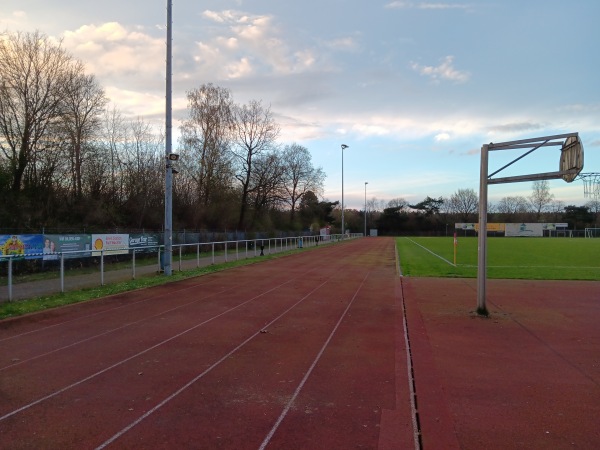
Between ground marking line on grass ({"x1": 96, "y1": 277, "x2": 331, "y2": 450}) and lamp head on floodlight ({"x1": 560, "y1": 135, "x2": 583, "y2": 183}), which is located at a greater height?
lamp head on floodlight ({"x1": 560, "y1": 135, "x2": 583, "y2": 183})

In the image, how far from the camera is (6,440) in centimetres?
382

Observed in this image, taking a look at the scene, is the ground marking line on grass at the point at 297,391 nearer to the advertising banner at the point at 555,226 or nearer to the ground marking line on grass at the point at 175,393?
the ground marking line on grass at the point at 175,393

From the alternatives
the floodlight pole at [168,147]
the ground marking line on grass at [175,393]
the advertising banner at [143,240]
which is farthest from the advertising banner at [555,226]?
the ground marking line on grass at [175,393]

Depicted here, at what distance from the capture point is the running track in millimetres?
3973

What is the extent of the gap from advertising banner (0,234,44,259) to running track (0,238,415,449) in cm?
683

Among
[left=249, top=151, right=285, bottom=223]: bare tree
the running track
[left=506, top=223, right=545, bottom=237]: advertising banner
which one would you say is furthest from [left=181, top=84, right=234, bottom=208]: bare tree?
[left=506, top=223, right=545, bottom=237]: advertising banner

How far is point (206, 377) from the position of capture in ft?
18.0

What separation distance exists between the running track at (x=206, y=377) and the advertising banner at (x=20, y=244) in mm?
6828

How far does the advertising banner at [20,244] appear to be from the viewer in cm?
1497

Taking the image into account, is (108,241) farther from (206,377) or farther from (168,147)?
(206,377)

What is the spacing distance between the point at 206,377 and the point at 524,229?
116 meters

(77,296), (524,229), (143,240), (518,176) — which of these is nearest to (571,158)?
(518,176)

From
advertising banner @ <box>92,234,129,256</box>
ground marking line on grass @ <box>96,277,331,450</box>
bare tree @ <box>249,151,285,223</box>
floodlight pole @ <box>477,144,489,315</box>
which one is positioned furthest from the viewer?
bare tree @ <box>249,151,285,223</box>

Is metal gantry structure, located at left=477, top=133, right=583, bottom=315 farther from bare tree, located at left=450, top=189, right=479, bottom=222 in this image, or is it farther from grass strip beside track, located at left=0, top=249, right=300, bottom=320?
bare tree, located at left=450, top=189, right=479, bottom=222
